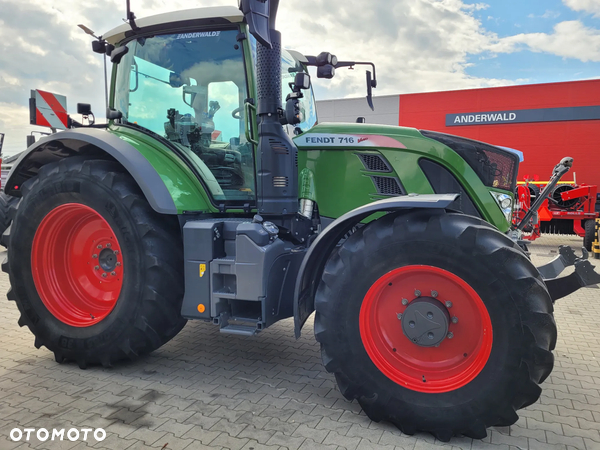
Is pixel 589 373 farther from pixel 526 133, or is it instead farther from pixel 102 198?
pixel 526 133

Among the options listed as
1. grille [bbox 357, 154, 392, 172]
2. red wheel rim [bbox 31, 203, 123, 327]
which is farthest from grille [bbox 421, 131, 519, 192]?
red wheel rim [bbox 31, 203, 123, 327]

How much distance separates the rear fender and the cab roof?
98 centimetres

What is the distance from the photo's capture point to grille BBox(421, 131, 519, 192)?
3420 millimetres

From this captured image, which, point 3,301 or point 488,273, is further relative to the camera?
point 3,301

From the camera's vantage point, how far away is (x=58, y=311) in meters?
3.75

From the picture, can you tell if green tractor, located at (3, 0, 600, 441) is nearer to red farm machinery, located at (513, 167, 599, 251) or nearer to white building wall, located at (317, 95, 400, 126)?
red farm machinery, located at (513, 167, 599, 251)

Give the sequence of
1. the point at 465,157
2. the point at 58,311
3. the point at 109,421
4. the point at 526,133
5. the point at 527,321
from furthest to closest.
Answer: the point at 526,133 < the point at 58,311 < the point at 465,157 < the point at 109,421 < the point at 527,321

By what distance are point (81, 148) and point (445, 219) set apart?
10.0 ft

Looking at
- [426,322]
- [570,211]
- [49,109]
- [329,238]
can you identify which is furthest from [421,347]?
[570,211]

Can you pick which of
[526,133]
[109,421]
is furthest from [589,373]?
[526,133]

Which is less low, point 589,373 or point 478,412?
point 478,412

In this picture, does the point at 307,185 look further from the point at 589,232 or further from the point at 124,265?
the point at 589,232

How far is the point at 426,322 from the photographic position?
2.65 meters

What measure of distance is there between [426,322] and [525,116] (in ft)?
64.3
